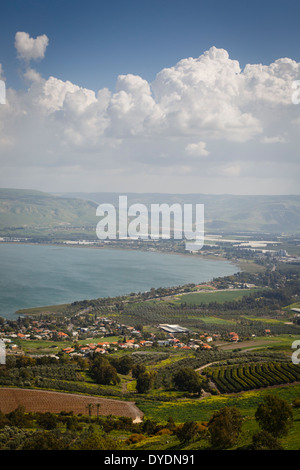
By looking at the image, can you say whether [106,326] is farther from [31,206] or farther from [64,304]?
[31,206]

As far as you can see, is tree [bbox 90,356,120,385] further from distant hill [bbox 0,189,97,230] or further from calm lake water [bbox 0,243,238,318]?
distant hill [bbox 0,189,97,230]

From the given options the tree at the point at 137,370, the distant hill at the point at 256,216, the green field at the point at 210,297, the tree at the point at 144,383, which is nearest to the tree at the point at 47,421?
the tree at the point at 144,383

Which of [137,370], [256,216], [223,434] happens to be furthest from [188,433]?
[256,216]

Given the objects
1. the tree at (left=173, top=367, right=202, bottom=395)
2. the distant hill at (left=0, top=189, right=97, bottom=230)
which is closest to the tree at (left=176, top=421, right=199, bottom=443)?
the tree at (left=173, top=367, right=202, bottom=395)

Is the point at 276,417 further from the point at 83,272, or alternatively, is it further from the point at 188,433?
the point at 83,272
